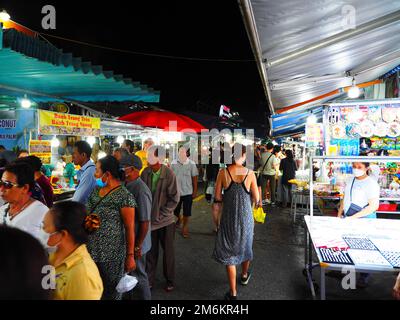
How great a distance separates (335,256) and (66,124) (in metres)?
4.31

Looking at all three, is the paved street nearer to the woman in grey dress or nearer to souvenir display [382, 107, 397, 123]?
the woman in grey dress

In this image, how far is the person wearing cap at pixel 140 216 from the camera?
3.11m

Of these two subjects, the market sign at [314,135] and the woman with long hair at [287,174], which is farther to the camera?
the woman with long hair at [287,174]

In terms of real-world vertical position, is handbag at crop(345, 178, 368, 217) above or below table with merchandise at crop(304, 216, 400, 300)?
above

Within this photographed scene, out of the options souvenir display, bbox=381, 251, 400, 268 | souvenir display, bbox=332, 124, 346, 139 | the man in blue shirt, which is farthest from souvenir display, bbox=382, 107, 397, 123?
the man in blue shirt

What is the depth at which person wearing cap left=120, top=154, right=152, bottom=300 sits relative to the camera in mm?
3111

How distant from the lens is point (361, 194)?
13.3ft

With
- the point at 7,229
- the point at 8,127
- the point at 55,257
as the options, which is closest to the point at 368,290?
the point at 55,257

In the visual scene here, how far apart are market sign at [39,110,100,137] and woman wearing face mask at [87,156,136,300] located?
6.65 ft

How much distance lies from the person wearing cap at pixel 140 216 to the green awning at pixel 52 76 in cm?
168

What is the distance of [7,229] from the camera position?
113 centimetres

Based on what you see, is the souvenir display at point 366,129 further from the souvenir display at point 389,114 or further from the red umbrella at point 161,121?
the red umbrella at point 161,121

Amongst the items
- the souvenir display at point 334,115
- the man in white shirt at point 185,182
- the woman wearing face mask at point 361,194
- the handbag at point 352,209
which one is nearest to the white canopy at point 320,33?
the souvenir display at point 334,115

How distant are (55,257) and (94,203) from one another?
3.26ft
